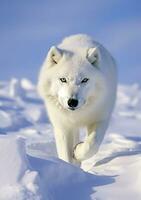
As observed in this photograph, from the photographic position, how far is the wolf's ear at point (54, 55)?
7191 millimetres

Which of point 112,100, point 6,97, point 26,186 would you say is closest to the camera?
point 26,186

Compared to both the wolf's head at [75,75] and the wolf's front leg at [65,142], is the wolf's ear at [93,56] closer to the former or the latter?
the wolf's head at [75,75]

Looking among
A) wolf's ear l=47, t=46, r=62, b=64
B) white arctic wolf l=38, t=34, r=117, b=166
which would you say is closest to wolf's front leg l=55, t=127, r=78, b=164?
white arctic wolf l=38, t=34, r=117, b=166

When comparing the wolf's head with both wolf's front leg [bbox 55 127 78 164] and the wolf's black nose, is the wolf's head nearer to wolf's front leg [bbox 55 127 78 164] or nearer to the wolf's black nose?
the wolf's black nose

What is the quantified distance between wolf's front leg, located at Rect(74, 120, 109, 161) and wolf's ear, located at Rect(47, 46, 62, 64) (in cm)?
101

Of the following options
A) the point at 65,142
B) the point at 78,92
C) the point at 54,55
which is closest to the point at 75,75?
the point at 78,92

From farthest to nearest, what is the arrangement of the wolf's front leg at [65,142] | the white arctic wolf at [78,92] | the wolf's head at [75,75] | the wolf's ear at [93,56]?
the wolf's front leg at [65,142] < the wolf's ear at [93,56] < the white arctic wolf at [78,92] < the wolf's head at [75,75]

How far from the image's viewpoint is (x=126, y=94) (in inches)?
4218

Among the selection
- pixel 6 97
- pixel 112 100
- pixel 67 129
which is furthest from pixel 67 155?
pixel 6 97

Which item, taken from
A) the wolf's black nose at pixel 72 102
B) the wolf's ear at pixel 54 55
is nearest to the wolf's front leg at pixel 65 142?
the wolf's ear at pixel 54 55

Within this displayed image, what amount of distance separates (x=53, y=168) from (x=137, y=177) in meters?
0.77

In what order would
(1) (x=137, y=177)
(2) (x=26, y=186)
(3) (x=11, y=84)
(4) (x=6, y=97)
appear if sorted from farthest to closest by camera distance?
(3) (x=11, y=84), (4) (x=6, y=97), (1) (x=137, y=177), (2) (x=26, y=186)

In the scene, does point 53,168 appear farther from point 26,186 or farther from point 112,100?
point 112,100

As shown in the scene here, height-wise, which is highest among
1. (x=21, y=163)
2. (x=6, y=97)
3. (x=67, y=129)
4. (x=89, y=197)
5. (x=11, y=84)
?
(x=11, y=84)
